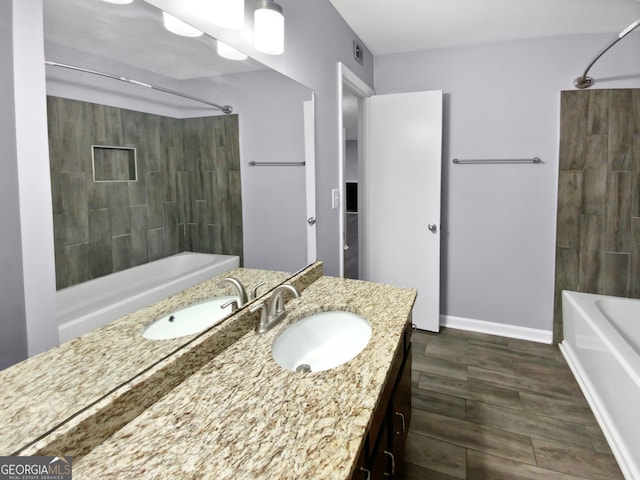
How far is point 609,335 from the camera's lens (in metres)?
2.00

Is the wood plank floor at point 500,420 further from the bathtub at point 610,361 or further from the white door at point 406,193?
the white door at point 406,193

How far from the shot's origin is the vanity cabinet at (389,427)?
0.99 meters

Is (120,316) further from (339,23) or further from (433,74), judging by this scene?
(433,74)

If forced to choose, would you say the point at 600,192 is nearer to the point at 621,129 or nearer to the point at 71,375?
the point at 621,129

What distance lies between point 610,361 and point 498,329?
127cm

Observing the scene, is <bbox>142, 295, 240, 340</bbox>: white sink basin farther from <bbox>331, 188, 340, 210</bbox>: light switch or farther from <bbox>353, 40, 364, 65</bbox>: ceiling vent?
<bbox>353, 40, 364, 65</bbox>: ceiling vent

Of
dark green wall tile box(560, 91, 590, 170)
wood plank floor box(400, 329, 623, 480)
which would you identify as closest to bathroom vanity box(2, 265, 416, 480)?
wood plank floor box(400, 329, 623, 480)

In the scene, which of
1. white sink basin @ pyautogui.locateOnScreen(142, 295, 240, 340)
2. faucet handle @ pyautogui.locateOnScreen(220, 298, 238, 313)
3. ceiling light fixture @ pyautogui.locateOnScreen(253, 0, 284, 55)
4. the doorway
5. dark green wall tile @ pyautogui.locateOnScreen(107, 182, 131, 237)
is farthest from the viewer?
the doorway

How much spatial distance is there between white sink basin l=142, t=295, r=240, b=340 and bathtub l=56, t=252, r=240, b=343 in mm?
65

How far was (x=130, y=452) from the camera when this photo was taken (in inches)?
29.7

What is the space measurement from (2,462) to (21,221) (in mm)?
417

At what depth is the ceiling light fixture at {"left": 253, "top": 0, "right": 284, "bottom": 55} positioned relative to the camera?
1.39m

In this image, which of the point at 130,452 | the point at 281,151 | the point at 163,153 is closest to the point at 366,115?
the point at 281,151

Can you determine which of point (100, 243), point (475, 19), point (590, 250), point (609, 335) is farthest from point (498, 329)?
point (100, 243)
